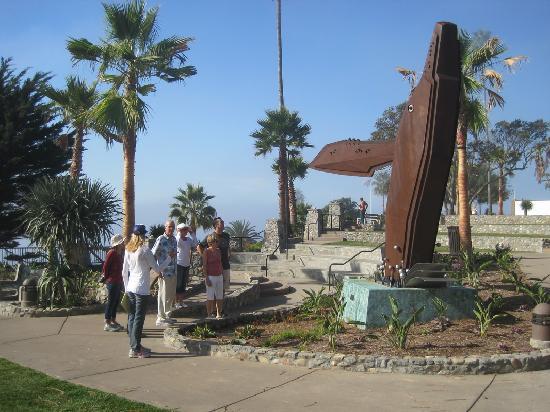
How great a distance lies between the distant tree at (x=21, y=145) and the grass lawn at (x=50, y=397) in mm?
14019

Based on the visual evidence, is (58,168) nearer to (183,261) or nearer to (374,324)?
(183,261)

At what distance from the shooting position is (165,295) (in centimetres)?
975

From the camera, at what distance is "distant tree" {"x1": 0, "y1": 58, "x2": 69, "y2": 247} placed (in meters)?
19.4

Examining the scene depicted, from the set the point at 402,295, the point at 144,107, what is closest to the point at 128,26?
the point at 144,107

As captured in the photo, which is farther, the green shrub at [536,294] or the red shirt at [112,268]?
the green shrub at [536,294]

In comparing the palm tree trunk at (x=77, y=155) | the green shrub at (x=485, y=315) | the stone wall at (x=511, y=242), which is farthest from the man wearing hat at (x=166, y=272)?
the stone wall at (x=511, y=242)

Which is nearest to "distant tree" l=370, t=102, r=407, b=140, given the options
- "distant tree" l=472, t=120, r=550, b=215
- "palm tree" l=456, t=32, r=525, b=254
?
"distant tree" l=472, t=120, r=550, b=215

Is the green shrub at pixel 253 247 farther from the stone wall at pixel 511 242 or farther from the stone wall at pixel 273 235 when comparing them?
the stone wall at pixel 511 242

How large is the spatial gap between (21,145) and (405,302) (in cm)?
1568

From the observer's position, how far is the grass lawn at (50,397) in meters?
5.13

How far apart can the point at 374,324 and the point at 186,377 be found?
10.3ft

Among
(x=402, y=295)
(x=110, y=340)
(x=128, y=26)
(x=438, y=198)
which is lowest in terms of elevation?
(x=110, y=340)

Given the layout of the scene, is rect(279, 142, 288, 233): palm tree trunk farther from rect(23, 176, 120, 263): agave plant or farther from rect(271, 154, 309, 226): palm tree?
rect(23, 176, 120, 263): agave plant

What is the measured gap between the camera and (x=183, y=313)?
10.8m
